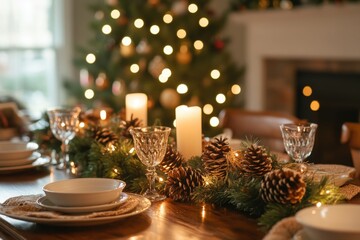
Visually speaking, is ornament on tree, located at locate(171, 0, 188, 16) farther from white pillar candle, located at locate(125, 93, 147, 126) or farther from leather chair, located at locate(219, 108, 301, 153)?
white pillar candle, located at locate(125, 93, 147, 126)

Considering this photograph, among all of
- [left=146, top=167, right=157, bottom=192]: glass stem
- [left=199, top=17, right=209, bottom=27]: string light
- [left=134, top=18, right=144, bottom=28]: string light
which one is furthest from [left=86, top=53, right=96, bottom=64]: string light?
[left=146, top=167, right=157, bottom=192]: glass stem

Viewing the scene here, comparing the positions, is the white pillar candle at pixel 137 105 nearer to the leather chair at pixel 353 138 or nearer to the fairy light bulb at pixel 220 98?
the leather chair at pixel 353 138

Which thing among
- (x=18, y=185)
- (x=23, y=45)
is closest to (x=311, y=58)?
(x=23, y=45)

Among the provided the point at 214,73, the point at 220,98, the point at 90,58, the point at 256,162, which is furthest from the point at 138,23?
the point at 256,162

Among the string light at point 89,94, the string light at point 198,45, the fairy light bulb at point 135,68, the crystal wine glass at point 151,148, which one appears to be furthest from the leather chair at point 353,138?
the string light at point 89,94

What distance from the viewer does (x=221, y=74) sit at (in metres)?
4.81

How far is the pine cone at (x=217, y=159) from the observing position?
1709mm

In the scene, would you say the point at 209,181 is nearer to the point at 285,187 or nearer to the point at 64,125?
the point at 285,187

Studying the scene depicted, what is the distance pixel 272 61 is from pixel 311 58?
38 centimetres

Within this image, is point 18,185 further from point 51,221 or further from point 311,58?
point 311,58

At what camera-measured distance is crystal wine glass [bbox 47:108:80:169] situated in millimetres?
2113

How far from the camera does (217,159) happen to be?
1.72 metres

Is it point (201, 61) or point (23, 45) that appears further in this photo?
point (23, 45)

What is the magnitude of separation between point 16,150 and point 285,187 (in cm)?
104
